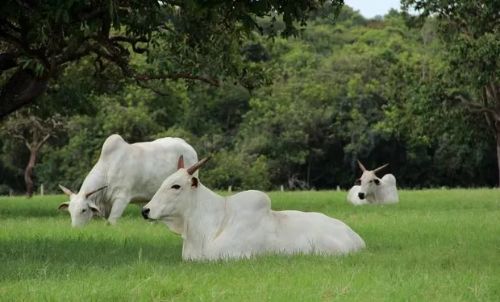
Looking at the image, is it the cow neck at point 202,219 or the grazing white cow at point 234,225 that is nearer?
the grazing white cow at point 234,225

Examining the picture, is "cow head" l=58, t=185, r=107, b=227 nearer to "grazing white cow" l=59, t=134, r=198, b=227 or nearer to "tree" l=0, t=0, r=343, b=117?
"grazing white cow" l=59, t=134, r=198, b=227

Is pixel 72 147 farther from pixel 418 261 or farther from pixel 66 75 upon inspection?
pixel 418 261

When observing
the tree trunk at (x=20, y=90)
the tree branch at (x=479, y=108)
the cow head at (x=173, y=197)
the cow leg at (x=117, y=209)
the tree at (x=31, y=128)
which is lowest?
the cow leg at (x=117, y=209)

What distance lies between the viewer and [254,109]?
51750 mm

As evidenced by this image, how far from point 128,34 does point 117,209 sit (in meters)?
3.12

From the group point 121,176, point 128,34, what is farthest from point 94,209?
point 128,34

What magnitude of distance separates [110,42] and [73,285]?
28.3 feet

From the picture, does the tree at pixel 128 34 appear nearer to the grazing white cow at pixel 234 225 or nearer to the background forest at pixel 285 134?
the grazing white cow at pixel 234 225

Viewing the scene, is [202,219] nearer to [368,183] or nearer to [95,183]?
[95,183]

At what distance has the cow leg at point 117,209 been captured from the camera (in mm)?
16000

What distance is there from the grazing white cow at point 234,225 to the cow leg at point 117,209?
6524 mm

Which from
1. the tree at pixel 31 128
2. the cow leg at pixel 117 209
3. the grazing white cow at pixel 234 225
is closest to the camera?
the grazing white cow at pixel 234 225

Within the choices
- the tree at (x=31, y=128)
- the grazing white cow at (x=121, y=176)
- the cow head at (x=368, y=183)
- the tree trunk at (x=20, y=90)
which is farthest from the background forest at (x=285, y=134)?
the tree trunk at (x=20, y=90)

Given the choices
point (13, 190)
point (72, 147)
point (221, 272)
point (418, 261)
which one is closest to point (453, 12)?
point (418, 261)
